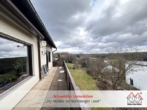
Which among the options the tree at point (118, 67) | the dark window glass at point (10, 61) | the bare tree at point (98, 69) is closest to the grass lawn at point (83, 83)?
the tree at point (118, 67)

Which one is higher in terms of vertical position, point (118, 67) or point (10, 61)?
point (10, 61)

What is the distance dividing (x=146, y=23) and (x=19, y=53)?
16.4m

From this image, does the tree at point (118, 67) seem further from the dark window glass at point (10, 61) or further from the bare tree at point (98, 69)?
the dark window glass at point (10, 61)

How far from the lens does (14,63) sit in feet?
9.89

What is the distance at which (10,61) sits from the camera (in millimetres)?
2797

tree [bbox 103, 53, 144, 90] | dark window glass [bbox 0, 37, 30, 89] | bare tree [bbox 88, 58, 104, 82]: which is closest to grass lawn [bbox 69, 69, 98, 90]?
tree [bbox 103, 53, 144, 90]

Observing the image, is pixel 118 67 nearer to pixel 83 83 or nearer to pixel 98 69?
pixel 98 69

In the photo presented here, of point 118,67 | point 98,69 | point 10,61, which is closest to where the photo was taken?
point 10,61

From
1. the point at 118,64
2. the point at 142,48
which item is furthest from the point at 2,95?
the point at 142,48

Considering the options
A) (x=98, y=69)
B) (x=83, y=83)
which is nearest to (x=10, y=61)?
(x=83, y=83)

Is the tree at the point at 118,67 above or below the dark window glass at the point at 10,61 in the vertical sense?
below

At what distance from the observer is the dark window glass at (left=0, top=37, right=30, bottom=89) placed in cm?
239

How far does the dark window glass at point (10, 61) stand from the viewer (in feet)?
7.84

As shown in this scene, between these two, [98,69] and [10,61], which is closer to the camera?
[10,61]
